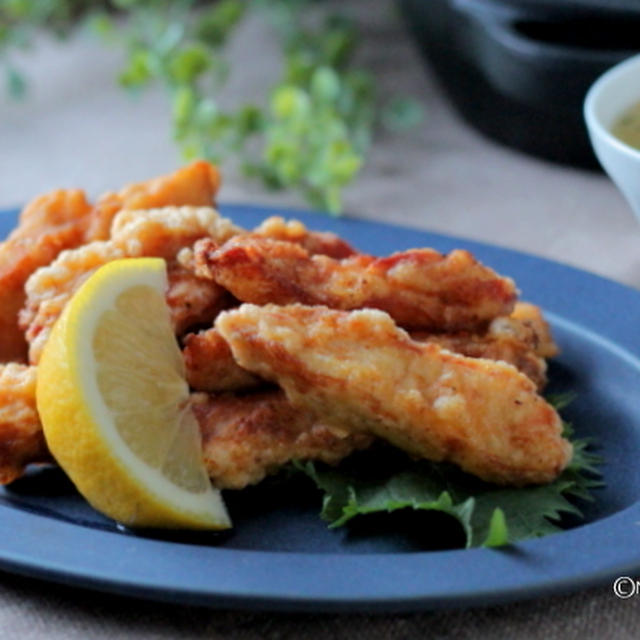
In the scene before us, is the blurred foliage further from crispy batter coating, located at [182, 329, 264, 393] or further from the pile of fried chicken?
crispy batter coating, located at [182, 329, 264, 393]

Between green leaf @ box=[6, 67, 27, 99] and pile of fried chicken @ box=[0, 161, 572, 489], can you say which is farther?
green leaf @ box=[6, 67, 27, 99]

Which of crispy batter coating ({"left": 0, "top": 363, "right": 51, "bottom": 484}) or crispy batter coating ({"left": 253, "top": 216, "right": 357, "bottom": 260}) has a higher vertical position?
crispy batter coating ({"left": 253, "top": 216, "right": 357, "bottom": 260})

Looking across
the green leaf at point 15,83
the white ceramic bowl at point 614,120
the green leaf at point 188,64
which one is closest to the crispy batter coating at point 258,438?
the white ceramic bowl at point 614,120

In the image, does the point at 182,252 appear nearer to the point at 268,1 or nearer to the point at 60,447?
the point at 60,447

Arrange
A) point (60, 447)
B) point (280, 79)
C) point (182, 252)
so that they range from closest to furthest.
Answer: point (60, 447) → point (182, 252) → point (280, 79)

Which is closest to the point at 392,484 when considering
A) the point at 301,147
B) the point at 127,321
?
the point at 127,321

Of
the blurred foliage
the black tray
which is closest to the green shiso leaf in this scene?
the blurred foliage

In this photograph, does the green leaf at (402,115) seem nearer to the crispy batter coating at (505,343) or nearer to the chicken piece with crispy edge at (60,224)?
the chicken piece with crispy edge at (60,224)
